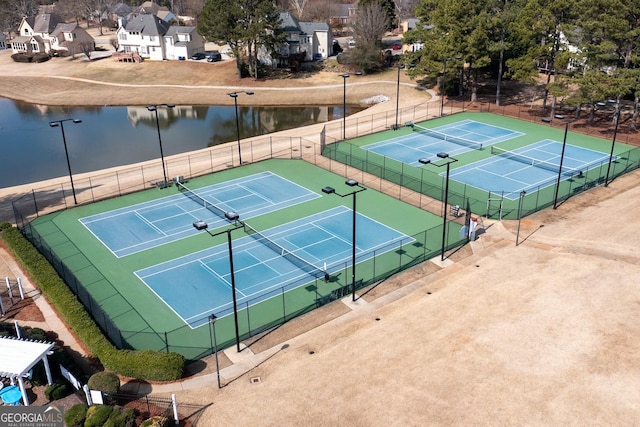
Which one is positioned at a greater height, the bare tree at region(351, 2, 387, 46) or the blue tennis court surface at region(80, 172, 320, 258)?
the bare tree at region(351, 2, 387, 46)

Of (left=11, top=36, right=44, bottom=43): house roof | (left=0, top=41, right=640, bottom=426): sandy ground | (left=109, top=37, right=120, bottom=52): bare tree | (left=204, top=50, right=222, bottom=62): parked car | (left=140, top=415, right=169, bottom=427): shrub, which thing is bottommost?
(left=0, top=41, right=640, bottom=426): sandy ground

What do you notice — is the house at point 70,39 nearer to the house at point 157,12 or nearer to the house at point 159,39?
the house at point 159,39

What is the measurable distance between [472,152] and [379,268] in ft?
71.4

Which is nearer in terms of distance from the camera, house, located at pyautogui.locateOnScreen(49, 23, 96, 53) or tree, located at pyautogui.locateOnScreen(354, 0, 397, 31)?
tree, located at pyautogui.locateOnScreen(354, 0, 397, 31)

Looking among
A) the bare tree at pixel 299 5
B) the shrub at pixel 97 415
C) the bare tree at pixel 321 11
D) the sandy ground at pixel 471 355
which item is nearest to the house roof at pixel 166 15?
the bare tree at pixel 299 5

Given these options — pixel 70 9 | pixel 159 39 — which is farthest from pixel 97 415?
pixel 70 9

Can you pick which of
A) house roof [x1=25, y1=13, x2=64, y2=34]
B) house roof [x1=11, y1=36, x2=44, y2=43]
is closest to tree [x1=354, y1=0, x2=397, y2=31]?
house roof [x1=25, y1=13, x2=64, y2=34]

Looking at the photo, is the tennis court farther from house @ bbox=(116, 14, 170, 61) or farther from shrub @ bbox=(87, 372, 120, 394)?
house @ bbox=(116, 14, 170, 61)

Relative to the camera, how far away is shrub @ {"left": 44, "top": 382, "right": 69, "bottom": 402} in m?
20.8

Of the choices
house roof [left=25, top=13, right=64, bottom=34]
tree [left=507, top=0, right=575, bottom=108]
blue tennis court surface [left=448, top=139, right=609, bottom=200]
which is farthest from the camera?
house roof [left=25, top=13, right=64, bottom=34]

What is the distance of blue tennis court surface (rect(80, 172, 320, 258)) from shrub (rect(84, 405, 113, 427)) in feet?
45.1

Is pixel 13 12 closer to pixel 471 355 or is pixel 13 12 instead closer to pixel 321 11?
pixel 321 11

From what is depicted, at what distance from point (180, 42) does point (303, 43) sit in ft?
67.2

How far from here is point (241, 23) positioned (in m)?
77.4
